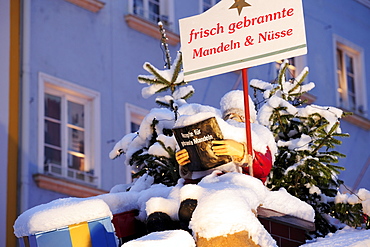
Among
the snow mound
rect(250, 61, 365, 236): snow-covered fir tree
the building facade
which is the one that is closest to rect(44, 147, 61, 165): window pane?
the building facade

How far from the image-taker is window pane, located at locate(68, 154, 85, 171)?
1334cm

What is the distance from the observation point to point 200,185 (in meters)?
6.59

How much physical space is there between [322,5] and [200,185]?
12.3 meters

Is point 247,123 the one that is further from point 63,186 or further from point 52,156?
point 52,156

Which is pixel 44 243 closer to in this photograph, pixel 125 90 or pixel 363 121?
pixel 125 90

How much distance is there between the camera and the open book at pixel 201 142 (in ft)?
22.5

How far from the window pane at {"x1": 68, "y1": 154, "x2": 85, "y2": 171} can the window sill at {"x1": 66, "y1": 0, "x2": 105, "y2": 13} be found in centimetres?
203

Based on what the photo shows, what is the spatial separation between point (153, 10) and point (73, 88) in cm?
225

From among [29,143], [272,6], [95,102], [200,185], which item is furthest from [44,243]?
[95,102]

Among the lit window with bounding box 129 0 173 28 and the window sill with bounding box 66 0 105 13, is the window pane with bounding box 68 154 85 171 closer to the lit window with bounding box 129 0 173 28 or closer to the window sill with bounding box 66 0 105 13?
the window sill with bounding box 66 0 105 13

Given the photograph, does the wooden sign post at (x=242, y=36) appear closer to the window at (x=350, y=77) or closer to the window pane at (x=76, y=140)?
the window pane at (x=76, y=140)

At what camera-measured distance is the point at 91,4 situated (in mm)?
13969

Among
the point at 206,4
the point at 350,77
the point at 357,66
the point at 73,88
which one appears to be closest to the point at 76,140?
the point at 73,88

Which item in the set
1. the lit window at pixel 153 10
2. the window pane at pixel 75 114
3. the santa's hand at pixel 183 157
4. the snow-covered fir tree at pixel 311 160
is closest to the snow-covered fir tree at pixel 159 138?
the snow-covered fir tree at pixel 311 160
